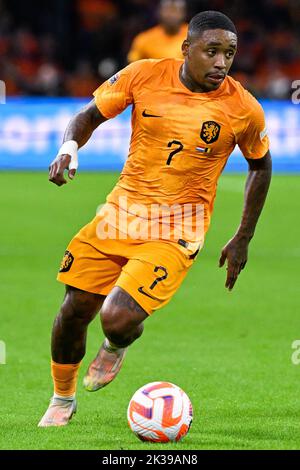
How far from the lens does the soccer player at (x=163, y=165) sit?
654 cm

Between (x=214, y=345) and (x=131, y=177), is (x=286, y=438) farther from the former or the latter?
(x=214, y=345)

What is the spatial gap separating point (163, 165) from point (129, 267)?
672mm

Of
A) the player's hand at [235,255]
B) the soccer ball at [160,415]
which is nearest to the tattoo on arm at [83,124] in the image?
the player's hand at [235,255]

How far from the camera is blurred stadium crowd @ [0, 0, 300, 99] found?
79.9 ft

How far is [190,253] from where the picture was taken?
662cm

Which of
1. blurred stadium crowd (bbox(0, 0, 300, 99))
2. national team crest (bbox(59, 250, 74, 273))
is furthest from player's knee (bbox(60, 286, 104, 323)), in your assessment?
blurred stadium crowd (bbox(0, 0, 300, 99))

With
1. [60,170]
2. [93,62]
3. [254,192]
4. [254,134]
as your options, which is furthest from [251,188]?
[93,62]

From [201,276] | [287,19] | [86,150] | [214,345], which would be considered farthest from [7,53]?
[214,345]

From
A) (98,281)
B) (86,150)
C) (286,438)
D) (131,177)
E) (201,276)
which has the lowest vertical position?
(86,150)

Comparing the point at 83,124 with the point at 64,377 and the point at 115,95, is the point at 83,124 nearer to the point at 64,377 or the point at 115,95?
the point at 115,95

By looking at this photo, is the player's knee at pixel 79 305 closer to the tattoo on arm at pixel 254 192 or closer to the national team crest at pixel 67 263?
the national team crest at pixel 67 263

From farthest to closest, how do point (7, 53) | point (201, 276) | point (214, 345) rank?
point (7, 53)
point (201, 276)
point (214, 345)

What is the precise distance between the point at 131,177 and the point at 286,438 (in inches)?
70.3

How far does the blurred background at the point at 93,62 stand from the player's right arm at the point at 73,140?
13787 mm
